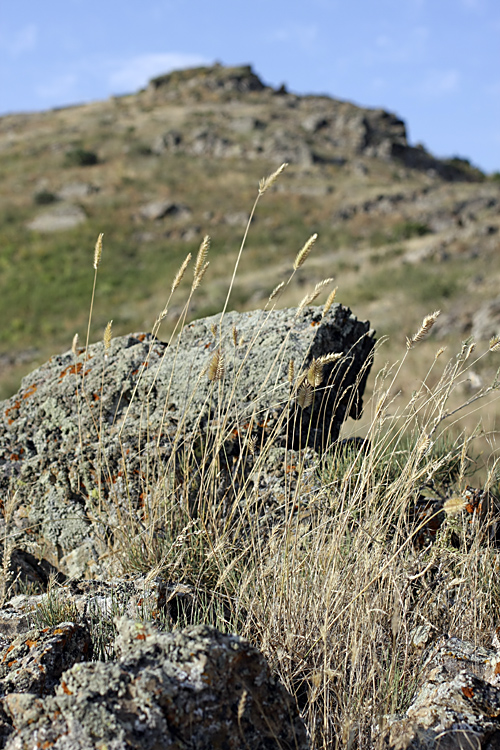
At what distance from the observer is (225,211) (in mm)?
29766

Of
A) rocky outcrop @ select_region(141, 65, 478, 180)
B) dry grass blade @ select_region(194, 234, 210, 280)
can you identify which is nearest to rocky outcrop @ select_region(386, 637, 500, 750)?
dry grass blade @ select_region(194, 234, 210, 280)

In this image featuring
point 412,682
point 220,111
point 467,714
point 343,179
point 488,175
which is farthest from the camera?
point 488,175

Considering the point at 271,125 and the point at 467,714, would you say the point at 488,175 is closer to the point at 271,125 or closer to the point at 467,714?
the point at 271,125

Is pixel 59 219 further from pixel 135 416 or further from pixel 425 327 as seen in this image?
pixel 425 327

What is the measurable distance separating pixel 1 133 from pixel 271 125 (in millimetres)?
22133

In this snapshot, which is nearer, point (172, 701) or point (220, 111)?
point (172, 701)

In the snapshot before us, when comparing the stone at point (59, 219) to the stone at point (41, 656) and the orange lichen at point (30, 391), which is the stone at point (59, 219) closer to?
the orange lichen at point (30, 391)

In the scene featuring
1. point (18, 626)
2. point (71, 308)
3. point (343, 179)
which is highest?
point (343, 179)

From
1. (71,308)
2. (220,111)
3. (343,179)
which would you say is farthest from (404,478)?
(220,111)

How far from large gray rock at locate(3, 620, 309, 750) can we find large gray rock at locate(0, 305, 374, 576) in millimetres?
1069

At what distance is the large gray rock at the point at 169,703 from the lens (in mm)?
1340

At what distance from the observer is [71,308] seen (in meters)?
20.2

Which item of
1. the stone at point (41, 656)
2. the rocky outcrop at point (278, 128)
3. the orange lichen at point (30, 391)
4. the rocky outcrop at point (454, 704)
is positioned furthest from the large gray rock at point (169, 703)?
the rocky outcrop at point (278, 128)

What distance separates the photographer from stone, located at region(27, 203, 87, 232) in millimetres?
28375
